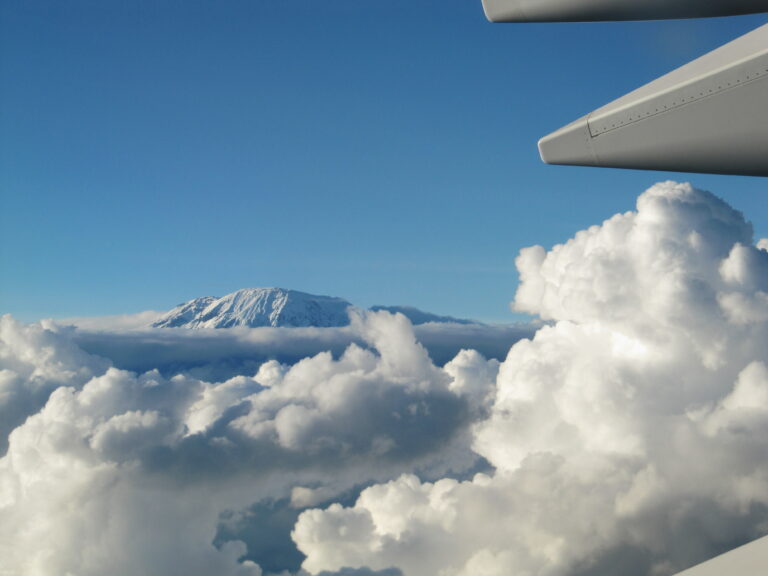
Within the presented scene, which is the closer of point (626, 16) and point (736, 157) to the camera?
point (736, 157)

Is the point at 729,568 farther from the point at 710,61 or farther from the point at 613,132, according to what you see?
the point at 710,61

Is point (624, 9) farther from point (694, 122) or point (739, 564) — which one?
point (739, 564)

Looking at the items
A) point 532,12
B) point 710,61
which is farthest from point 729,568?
point 532,12

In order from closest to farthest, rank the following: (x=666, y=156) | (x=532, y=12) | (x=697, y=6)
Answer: (x=666, y=156), (x=697, y=6), (x=532, y=12)

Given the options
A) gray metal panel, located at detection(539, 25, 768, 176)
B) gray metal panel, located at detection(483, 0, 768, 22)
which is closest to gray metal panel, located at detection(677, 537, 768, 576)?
gray metal panel, located at detection(539, 25, 768, 176)

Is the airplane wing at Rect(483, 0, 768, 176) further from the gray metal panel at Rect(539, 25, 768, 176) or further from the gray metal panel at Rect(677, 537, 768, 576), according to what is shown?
the gray metal panel at Rect(677, 537, 768, 576)

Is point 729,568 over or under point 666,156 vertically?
under

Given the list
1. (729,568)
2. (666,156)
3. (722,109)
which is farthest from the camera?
(666,156)

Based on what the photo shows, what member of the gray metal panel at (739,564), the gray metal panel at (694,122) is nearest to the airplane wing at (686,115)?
the gray metal panel at (694,122)
